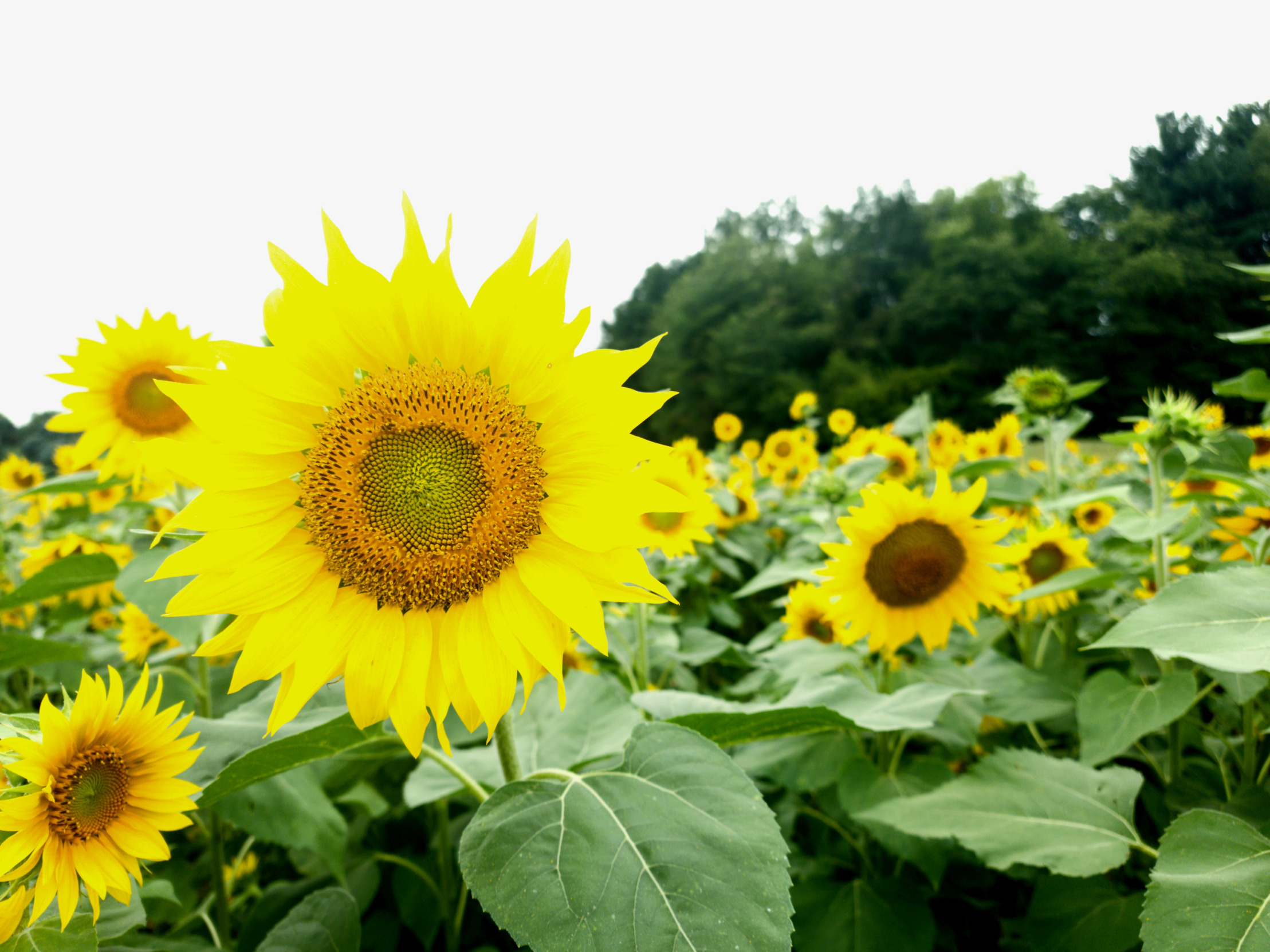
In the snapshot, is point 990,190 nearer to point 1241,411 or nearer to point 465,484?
point 1241,411

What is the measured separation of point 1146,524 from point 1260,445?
1884mm

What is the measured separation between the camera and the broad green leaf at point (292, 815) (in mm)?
1396

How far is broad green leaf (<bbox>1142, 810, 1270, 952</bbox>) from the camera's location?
3.63 ft

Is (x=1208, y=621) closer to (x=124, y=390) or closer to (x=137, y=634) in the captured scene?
(x=124, y=390)

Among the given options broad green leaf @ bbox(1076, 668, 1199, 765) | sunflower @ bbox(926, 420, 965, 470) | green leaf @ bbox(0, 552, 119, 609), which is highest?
green leaf @ bbox(0, 552, 119, 609)

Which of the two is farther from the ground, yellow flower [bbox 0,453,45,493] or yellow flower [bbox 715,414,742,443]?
yellow flower [bbox 0,453,45,493]

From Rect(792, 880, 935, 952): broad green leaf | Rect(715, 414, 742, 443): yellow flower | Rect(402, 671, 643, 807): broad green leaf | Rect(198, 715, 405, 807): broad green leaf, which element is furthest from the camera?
Rect(715, 414, 742, 443): yellow flower

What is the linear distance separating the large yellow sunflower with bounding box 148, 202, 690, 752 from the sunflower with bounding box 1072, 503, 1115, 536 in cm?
366

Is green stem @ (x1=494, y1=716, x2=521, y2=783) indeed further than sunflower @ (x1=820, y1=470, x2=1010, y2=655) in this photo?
No

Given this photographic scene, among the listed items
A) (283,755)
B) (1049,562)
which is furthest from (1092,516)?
(283,755)

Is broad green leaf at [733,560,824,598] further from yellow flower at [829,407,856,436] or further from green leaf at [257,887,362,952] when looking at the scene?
yellow flower at [829,407,856,436]

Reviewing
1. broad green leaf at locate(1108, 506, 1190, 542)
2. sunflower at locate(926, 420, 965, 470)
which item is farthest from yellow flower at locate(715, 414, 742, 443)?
broad green leaf at locate(1108, 506, 1190, 542)

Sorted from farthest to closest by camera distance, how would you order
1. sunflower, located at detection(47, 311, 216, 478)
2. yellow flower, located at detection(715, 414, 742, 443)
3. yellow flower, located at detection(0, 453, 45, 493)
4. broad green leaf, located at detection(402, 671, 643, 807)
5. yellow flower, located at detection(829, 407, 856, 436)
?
1. yellow flower, located at detection(715, 414, 742, 443)
2. yellow flower, located at detection(829, 407, 856, 436)
3. yellow flower, located at detection(0, 453, 45, 493)
4. sunflower, located at detection(47, 311, 216, 478)
5. broad green leaf, located at detection(402, 671, 643, 807)

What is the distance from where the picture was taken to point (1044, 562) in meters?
2.78
